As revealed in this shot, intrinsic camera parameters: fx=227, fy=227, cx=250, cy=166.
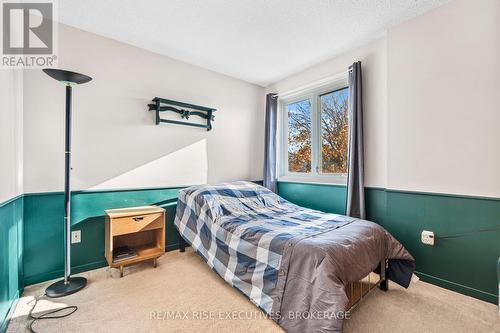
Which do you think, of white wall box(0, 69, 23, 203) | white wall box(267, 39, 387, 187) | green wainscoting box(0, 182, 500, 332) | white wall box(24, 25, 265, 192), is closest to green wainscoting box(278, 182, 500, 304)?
green wainscoting box(0, 182, 500, 332)

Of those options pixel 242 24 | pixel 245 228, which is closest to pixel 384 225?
pixel 245 228

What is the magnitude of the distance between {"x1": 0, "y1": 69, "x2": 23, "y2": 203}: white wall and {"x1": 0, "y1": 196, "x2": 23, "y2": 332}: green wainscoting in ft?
0.36

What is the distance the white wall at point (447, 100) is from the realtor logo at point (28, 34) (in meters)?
3.33

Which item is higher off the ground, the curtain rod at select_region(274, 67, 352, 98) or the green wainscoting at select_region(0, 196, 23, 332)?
the curtain rod at select_region(274, 67, 352, 98)

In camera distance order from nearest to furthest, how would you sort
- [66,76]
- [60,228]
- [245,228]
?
1. [66,76]
2. [245,228]
3. [60,228]

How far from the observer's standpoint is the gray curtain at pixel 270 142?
11.8ft

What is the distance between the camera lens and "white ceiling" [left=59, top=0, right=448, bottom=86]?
1.99m

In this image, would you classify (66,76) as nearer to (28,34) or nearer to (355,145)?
(28,34)

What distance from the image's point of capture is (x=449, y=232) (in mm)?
1986

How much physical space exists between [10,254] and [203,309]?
1.45 meters

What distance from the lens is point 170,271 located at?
2.30 m

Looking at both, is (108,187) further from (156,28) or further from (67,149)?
(156,28)

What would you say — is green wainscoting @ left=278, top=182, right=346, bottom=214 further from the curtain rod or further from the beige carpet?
the curtain rod

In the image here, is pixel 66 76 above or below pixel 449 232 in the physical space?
above
